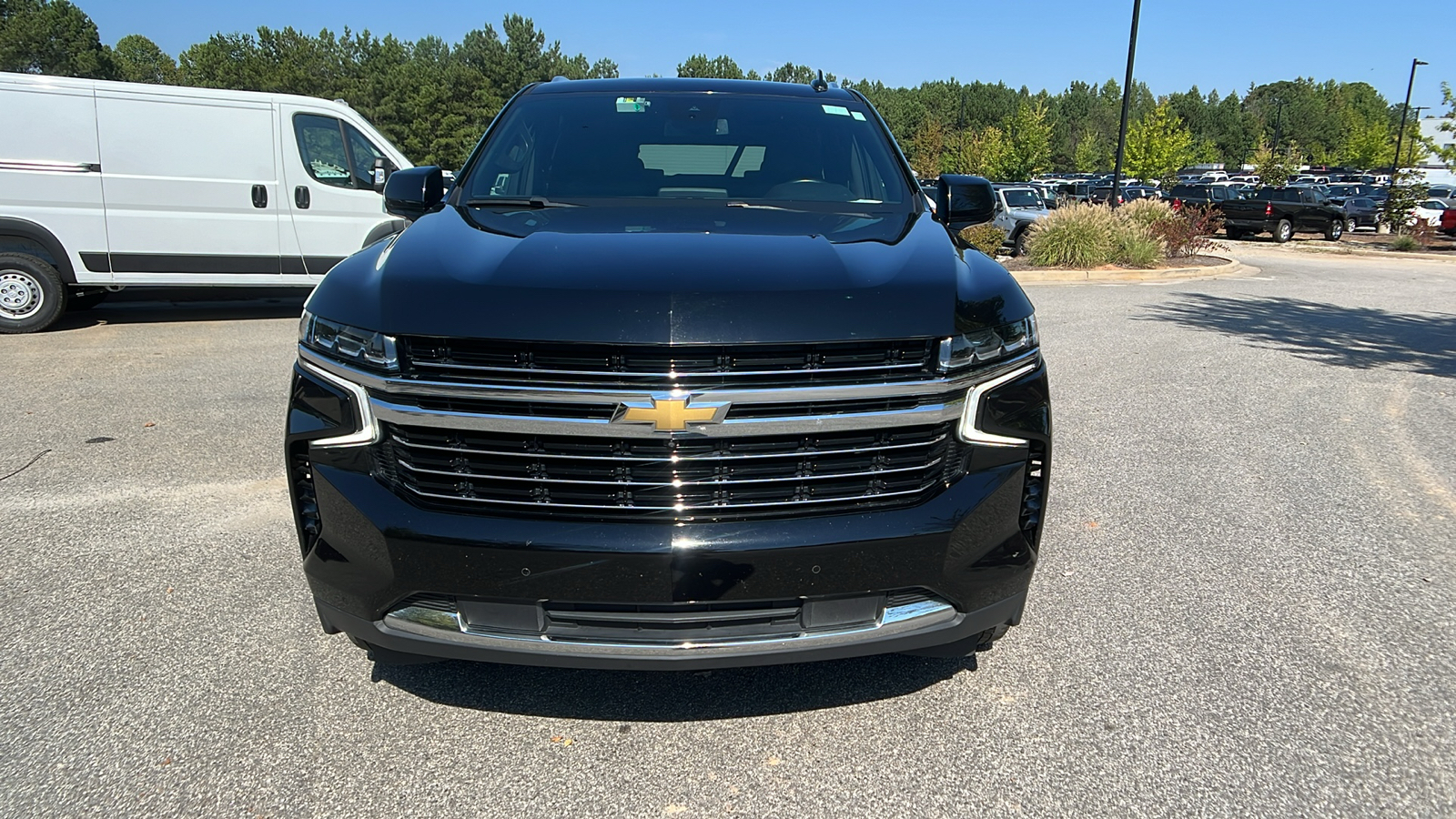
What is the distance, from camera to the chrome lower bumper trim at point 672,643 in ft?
7.72

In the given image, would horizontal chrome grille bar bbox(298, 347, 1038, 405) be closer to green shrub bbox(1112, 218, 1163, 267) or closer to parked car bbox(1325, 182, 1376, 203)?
green shrub bbox(1112, 218, 1163, 267)

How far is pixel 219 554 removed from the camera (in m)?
4.05

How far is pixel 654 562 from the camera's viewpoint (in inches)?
90.0

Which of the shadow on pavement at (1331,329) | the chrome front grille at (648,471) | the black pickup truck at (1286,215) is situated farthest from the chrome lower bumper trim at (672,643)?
the black pickup truck at (1286,215)

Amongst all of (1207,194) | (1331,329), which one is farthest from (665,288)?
(1207,194)

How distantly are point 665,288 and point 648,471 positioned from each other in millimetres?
437

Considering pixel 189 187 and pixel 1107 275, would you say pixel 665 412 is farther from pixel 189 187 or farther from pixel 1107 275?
pixel 1107 275

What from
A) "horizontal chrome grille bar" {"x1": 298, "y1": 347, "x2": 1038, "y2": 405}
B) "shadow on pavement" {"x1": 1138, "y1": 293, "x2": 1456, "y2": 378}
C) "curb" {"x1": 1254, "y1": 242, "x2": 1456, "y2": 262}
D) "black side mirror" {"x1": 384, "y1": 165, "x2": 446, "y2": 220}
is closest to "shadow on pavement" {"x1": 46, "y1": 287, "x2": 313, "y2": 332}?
"black side mirror" {"x1": 384, "y1": 165, "x2": 446, "y2": 220}

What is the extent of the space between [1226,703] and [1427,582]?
1571 millimetres

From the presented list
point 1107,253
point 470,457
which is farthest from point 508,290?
point 1107,253

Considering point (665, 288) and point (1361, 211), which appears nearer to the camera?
point (665, 288)

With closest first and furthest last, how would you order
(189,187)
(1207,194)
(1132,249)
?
(189,187)
(1132,249)
(1207,194)

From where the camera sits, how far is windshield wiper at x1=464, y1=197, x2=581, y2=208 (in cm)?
337

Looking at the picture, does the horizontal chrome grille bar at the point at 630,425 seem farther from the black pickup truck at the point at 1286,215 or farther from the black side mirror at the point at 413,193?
the black pickup truck at the point at 1286,215
